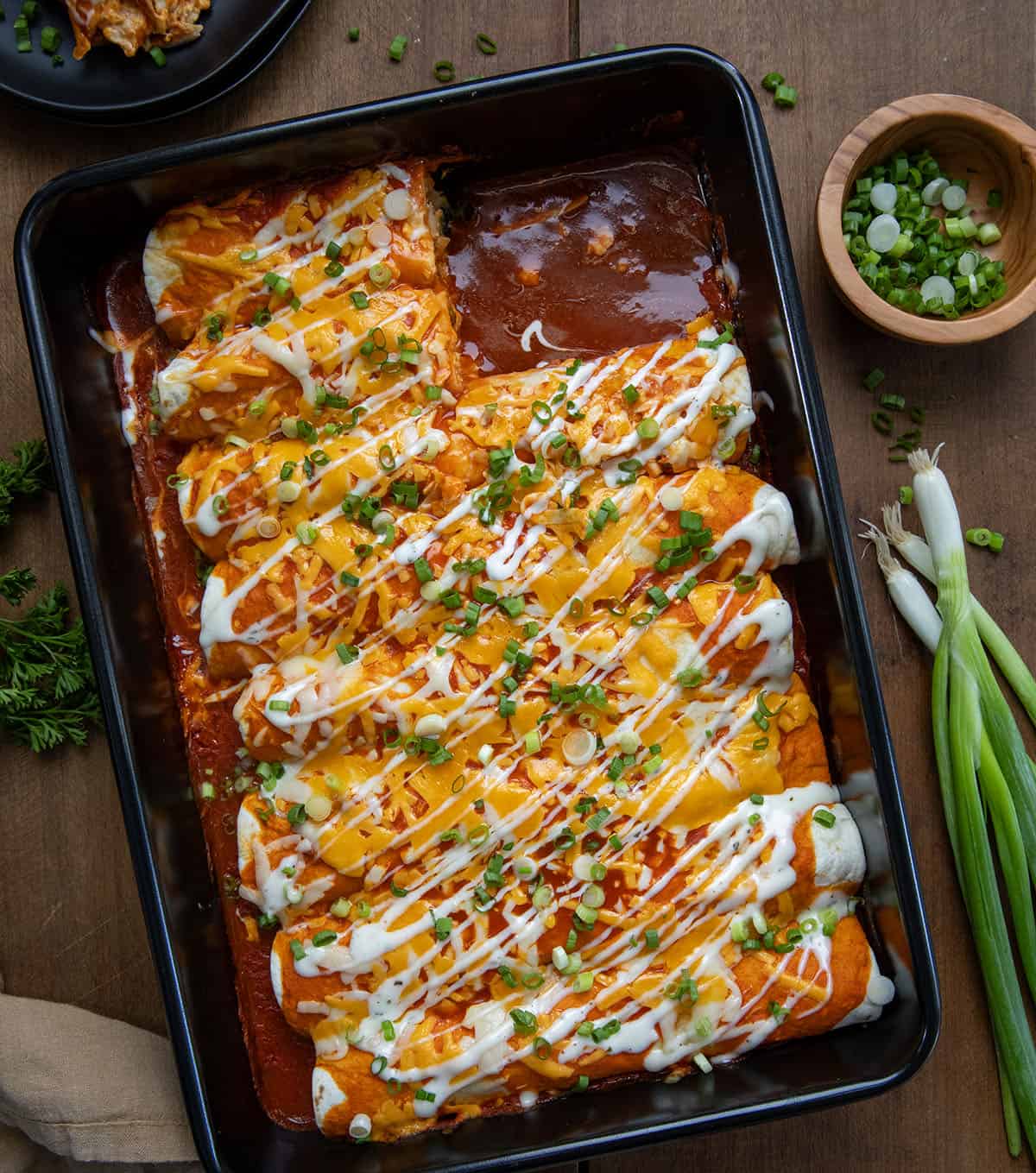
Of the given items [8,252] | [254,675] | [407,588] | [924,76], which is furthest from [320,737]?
[924,76]

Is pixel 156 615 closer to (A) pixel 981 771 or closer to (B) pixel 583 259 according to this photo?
(B) pixel 583 259

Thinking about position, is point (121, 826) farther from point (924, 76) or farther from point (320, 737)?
point (924, 76)

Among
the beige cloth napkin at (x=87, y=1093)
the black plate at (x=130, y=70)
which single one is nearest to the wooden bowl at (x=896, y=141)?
the black plate at (x=130, y=70)

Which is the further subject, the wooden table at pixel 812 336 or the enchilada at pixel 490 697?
the wooden table at pixel 812 336

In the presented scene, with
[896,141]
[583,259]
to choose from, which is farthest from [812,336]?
[583,259]

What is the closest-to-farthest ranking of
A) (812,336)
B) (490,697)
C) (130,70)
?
(490,697), (130,70), (812,336)

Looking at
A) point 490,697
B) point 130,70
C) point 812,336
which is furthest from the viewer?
point 812,336

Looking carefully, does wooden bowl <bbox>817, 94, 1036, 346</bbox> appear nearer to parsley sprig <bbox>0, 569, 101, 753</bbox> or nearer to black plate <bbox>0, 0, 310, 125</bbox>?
black plate <bbox>0, 0, 310, 125</bbox>

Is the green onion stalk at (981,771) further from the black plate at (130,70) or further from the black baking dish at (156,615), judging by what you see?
the black plate at (130,70)
